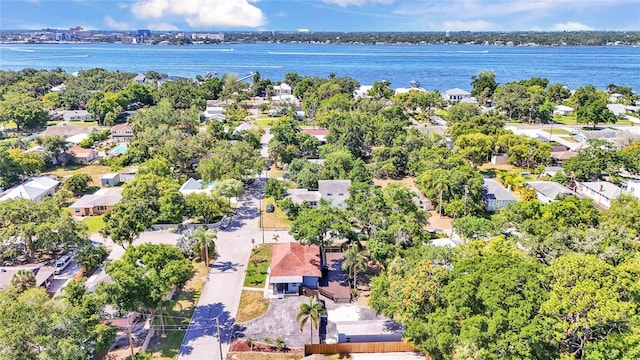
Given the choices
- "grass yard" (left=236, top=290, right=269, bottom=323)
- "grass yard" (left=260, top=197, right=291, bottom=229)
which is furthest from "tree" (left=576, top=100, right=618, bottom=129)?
"grass yard" (left=236, top=290, right=269, bottom=323)

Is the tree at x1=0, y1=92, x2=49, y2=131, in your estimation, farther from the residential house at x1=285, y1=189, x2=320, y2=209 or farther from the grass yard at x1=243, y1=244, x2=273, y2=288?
the grass yard at x1=243, y1=244, x2=273, y2=288

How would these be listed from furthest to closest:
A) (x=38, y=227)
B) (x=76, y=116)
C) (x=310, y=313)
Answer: (x=76, y=116) → (x=38, y=227) → (x=310, y=313)

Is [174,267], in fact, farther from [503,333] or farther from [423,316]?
[503,333]

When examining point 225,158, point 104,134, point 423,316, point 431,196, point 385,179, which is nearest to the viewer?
point 423,316

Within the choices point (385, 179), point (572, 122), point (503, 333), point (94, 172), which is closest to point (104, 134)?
point (94, 172)

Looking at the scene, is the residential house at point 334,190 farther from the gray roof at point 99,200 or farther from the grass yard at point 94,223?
the grass yard at point 94,223

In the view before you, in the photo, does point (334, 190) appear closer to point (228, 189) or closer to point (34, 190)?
point (228, 189)

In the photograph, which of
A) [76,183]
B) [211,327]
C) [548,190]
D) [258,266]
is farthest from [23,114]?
[548,190]
